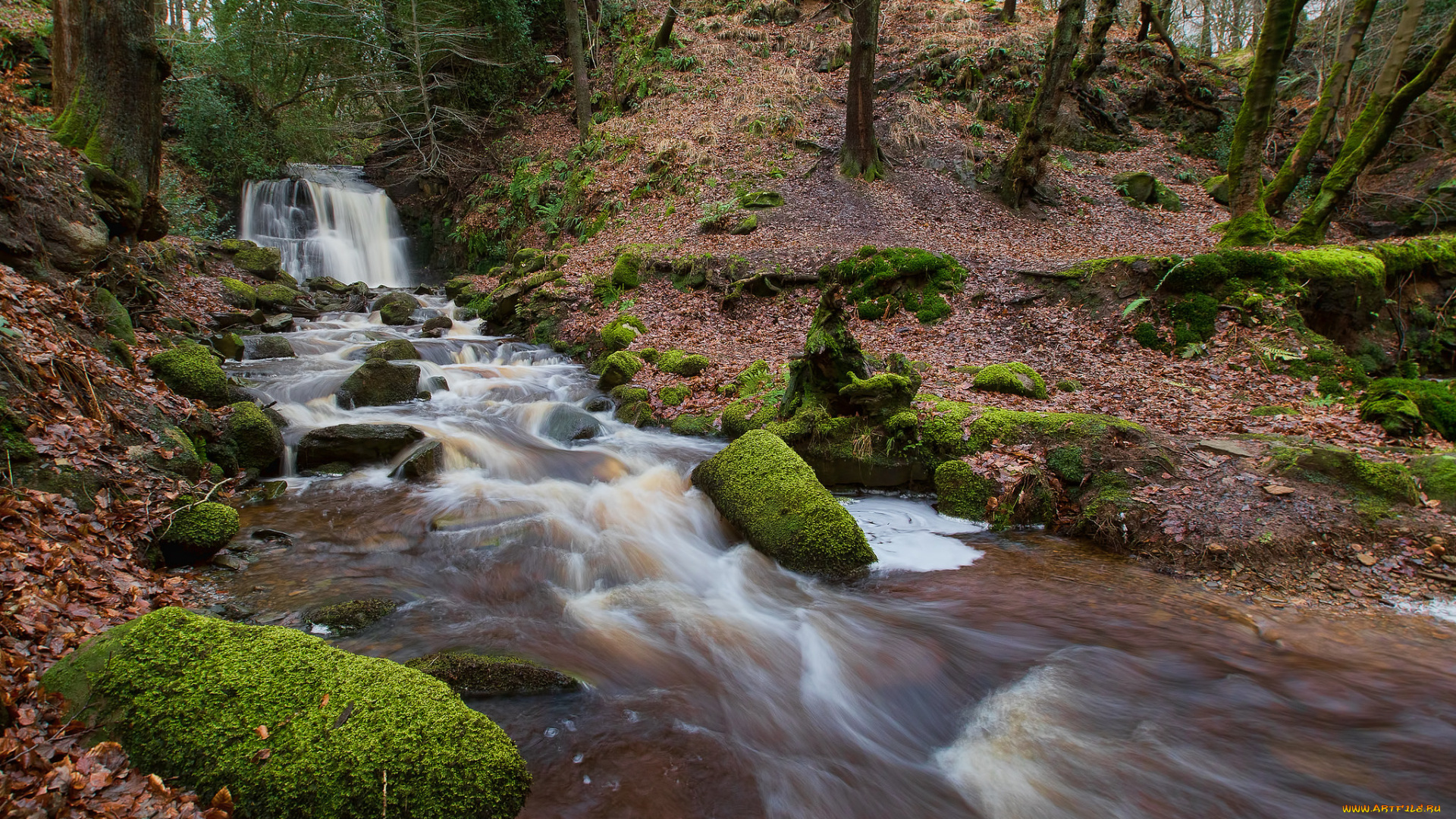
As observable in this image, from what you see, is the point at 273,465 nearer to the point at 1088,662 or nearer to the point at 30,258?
the point at 30,258

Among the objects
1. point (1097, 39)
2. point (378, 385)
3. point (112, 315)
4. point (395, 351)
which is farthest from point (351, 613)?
point (1097, 39)

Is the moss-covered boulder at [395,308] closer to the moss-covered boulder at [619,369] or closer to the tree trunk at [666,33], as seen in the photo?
the moss-covered boulder at [619,369]

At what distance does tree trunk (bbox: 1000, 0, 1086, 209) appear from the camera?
12961 mm

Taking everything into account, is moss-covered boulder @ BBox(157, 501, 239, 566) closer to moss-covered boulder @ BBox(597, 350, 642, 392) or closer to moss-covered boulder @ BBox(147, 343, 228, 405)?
moss-covered boulder @ BBox(147, 343, 228, 405)

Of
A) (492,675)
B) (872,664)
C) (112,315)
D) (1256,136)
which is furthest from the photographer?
(1256,136)

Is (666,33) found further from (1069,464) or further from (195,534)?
(195,534)

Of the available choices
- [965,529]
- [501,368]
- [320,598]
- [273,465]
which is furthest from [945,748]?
[501,368]

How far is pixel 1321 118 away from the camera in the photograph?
12047mm

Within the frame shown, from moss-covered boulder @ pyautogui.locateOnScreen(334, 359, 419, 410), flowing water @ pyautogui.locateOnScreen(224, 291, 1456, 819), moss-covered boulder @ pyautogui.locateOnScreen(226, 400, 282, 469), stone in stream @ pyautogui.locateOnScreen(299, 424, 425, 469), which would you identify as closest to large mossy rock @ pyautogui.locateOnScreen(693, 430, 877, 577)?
flowing water @ pyautogui.locateOnScreen(224, 291, 1456, 819)

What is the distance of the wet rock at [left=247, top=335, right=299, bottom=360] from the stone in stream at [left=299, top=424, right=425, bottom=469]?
14.8 feet

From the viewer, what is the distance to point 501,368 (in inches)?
459

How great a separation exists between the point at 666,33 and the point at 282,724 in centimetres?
2353

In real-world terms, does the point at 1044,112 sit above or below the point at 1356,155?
above

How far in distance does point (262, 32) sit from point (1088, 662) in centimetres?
2651
